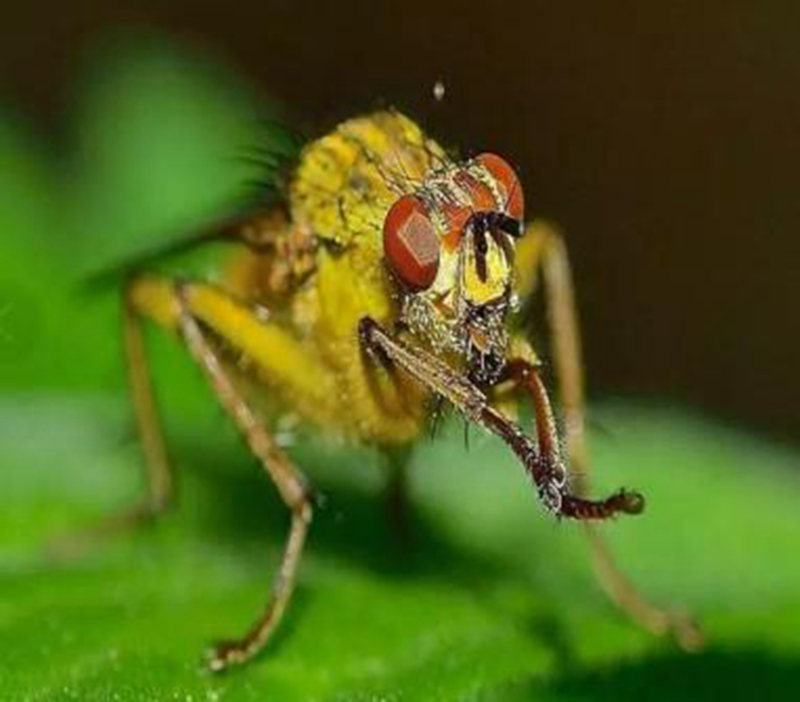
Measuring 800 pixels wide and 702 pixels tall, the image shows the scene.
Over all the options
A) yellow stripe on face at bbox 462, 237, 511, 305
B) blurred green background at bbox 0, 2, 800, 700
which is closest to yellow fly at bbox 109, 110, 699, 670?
yellow stripe on face at bbox 462, 237, 511, 305

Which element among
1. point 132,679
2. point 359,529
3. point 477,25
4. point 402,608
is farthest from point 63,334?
point 477,25

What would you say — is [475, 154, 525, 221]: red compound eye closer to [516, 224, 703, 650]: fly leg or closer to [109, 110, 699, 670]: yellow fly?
[109, 110, 699, 670]: yellow fly

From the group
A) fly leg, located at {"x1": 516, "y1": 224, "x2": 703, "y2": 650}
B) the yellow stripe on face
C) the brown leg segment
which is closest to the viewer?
the yellow stripe on face

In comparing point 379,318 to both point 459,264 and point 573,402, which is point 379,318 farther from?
point 573,402

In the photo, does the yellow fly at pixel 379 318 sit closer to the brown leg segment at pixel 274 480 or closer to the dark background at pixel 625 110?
the brown leg segment at pixel 274 480

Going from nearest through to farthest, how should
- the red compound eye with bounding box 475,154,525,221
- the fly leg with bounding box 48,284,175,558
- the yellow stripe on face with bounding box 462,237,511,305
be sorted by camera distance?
the yellow stripe on face with bounding box 462,237,511,305, the red compound eye with bounding box 475,154,525,221, the fly leg with bounding box 48,284,175,558

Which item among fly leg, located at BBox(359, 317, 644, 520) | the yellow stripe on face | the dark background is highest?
the yellow stripe on face

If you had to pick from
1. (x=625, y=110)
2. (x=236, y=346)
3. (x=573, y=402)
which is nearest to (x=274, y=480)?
(x=236, y=346)

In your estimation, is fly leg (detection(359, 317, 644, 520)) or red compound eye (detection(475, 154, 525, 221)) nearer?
fly leg (detection(359, 317, 644, 520))
